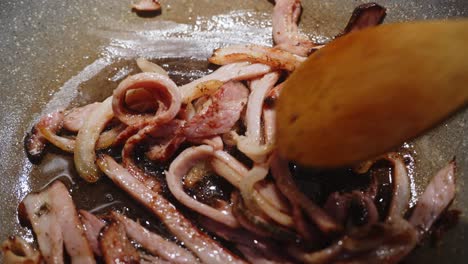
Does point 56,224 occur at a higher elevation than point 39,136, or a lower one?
lower

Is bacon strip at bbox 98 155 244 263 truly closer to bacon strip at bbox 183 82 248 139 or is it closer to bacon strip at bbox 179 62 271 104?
bacon strip at bbox 183 82 248 139

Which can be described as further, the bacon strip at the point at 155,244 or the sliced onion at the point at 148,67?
the sliced onion at the point at 148,67

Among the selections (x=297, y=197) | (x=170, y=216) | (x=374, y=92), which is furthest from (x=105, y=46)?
(x=374, y=92)

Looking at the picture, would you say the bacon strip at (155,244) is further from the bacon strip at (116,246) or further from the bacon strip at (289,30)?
→ the bacon strip at (289,30)

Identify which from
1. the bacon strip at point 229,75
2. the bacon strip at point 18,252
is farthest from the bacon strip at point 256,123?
the bacon strip at point 18,252

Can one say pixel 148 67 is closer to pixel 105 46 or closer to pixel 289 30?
pixel 105 46

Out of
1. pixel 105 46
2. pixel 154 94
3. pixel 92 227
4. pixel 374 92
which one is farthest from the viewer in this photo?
pixel 105 46
